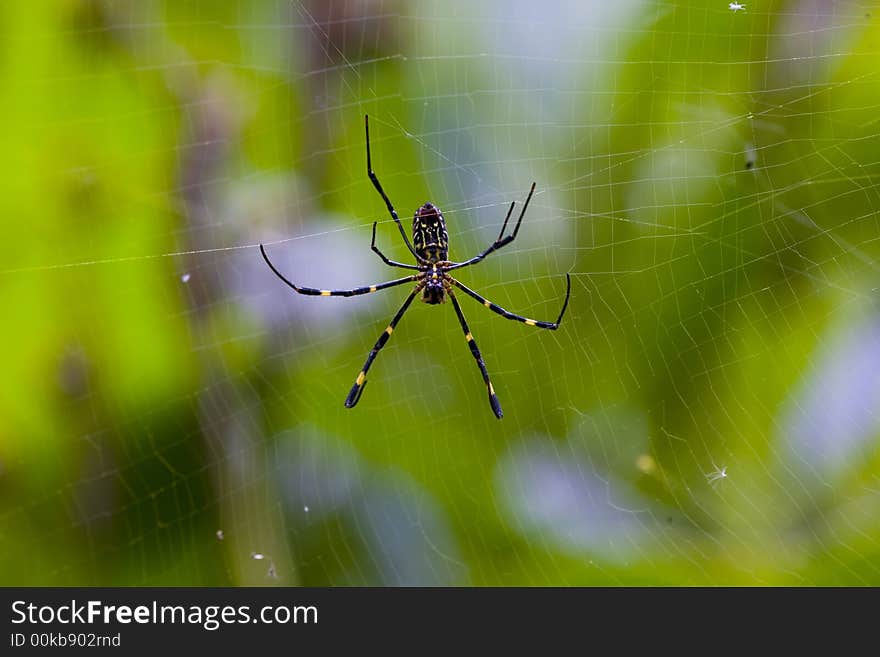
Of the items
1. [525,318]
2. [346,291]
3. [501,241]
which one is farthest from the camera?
[346,291]

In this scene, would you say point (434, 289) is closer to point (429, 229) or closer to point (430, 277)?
point (430, 277)

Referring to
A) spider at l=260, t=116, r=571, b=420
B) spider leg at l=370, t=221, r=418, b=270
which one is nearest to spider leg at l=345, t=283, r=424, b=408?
spider at l=260, t=116, r=571, b=420

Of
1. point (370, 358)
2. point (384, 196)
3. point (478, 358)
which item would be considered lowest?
point (478, 358)

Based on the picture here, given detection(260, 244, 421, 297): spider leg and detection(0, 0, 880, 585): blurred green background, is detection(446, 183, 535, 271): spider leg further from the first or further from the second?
detection(260, 244, 421, 297): spider leg

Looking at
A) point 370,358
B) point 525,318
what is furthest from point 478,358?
point 370,358

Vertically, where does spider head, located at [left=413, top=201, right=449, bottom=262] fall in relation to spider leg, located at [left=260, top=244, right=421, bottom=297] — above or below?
below

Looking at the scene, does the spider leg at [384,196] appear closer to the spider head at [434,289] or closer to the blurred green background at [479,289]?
the blurred green background at [479,289]

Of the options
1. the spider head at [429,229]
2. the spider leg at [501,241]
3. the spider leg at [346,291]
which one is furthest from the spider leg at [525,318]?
the spider leg at [346,291]
